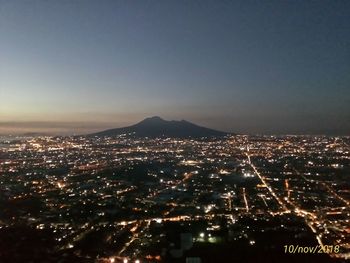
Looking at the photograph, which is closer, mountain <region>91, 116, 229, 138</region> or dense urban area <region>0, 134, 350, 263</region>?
dense urban area <region>0, 134, 350, 263</region>

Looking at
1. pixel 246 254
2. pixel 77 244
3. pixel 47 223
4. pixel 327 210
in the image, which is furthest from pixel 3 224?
pixel 327 210

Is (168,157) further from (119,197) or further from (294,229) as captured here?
(294,229)

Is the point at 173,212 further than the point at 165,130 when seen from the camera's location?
No

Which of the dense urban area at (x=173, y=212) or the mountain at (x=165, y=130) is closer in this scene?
the dense urban area at (x=173, y=212)
